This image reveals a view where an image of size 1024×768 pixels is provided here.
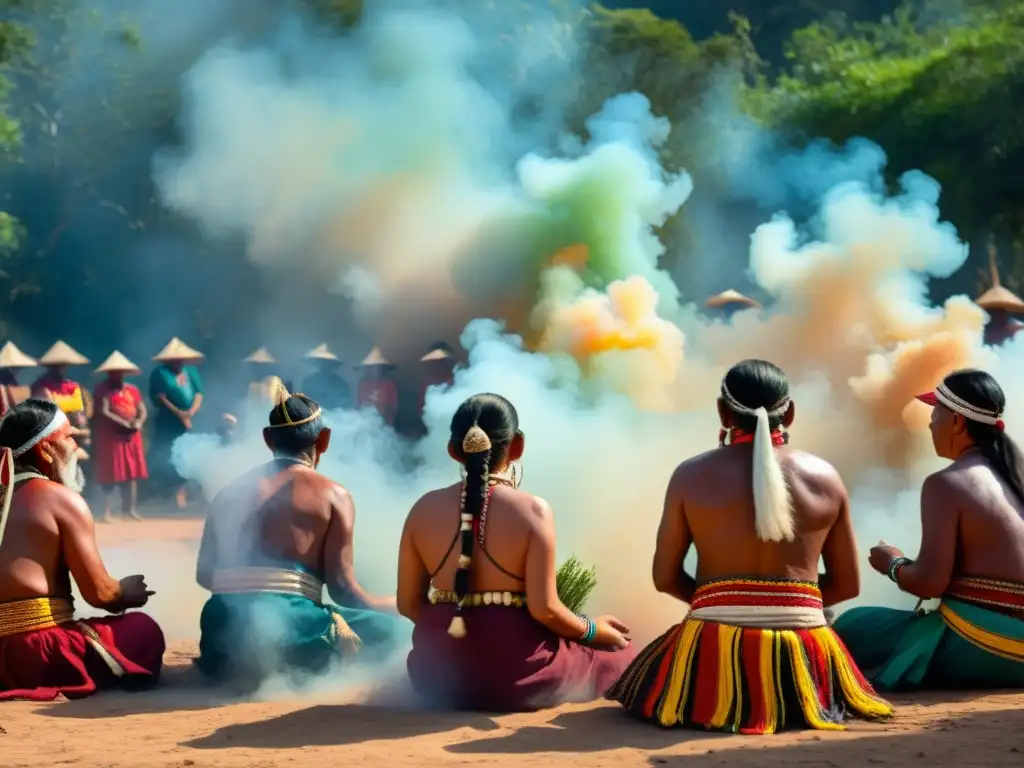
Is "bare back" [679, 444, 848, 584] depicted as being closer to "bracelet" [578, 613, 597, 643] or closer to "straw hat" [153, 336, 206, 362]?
"bracelet" [578, 613, 597, 643]

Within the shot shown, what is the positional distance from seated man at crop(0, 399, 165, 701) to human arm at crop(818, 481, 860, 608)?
2.85 metres

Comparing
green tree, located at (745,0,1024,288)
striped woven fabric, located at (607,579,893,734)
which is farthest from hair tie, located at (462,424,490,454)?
green tree, located at (745,0,1024,288)

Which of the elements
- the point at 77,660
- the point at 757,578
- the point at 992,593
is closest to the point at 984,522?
the point at 992,593

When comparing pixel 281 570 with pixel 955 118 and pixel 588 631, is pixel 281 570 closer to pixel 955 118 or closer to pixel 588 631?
pixel 588 631

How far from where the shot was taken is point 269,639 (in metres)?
5.94

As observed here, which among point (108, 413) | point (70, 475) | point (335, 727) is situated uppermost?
point (108, 413)

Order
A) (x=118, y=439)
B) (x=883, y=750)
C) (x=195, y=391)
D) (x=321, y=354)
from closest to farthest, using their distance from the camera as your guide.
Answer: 1. (x=883, y=750)
2. (x=118, y=439)
3. (x=321, y=354)
4. (x=195, y=391)

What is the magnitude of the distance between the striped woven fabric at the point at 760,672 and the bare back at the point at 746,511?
2.8 inches

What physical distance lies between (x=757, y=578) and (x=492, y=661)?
3.46 feet

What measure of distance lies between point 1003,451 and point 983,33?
42.1ft

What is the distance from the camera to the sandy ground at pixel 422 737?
4.66 m

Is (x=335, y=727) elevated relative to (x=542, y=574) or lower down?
lower down

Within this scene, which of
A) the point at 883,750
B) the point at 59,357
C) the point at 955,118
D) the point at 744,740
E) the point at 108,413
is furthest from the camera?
the point at 955,118

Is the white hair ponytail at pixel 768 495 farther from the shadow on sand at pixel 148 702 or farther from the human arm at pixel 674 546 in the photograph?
the shadow on sand at pixel 148 702
